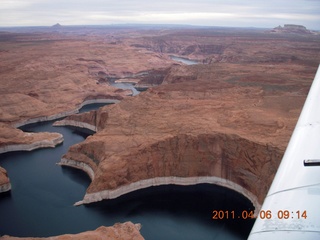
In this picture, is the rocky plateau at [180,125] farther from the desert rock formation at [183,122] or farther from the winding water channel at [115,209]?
the winding water channel at [115,209]

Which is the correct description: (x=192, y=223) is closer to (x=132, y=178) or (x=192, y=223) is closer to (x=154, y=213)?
(x=154, y=213)

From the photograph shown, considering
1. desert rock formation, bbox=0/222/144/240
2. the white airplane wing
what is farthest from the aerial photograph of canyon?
the white airplane wing

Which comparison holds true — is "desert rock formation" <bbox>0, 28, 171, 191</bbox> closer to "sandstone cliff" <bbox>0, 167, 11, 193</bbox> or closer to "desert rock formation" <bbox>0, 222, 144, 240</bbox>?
"sandstone cliff" <bbox>0, 167, 11, 193</bbox>

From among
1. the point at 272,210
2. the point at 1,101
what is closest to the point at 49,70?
the point at 1,101

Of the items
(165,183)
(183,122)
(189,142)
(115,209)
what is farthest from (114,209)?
(183,122)

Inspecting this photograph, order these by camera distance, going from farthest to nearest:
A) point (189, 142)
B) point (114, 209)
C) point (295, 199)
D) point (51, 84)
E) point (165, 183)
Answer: point (51, 84) < point (189, 142) < point (165, 183) < point (114, 209) < point (295, 199)

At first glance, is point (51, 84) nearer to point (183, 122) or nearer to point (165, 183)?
point (183, 122)
